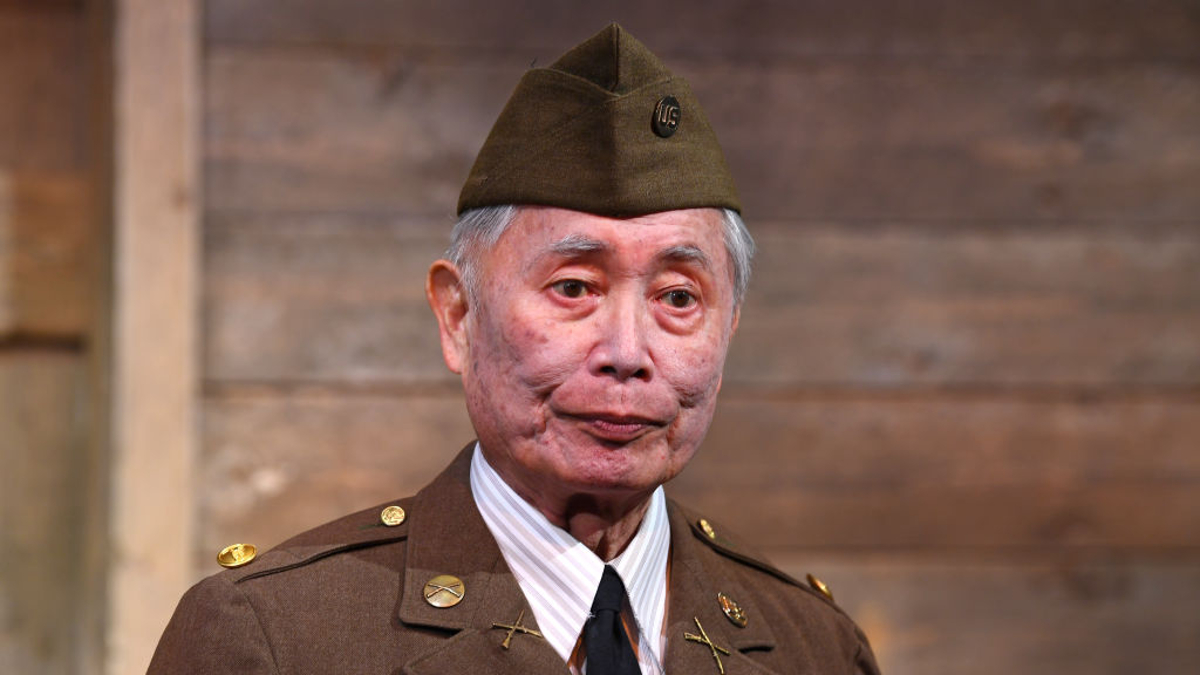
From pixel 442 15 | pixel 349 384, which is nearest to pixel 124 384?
pixel 349 384

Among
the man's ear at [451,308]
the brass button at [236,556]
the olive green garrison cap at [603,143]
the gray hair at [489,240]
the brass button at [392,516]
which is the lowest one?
the brass button at [236,556]

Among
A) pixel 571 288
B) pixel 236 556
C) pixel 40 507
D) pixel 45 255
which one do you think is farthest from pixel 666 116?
pixel 40 507

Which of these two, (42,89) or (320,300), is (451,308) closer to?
(320,300)

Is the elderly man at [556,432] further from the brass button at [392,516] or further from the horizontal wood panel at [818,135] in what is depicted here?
the horizontal wood panel at [818,135]

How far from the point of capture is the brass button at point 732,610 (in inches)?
48.9

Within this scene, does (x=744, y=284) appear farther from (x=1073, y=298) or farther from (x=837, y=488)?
(x=1073, y=298)

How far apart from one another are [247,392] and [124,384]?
6.4 inches

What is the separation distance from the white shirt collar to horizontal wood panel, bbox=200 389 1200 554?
2.16 ft

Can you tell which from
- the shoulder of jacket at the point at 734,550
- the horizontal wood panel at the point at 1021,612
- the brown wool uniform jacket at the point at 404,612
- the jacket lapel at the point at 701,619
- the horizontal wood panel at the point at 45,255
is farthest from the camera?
the horizontal wood panel at the point at 1021,612

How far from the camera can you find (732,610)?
49.3 inches

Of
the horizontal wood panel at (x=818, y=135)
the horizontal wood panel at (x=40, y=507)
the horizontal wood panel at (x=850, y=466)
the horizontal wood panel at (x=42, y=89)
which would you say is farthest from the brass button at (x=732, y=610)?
the horizontal wood panel at (x=42, y=89)

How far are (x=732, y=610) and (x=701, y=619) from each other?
0.05 meters

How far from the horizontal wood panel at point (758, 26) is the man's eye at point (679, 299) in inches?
32.8

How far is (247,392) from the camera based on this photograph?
1820 mm
